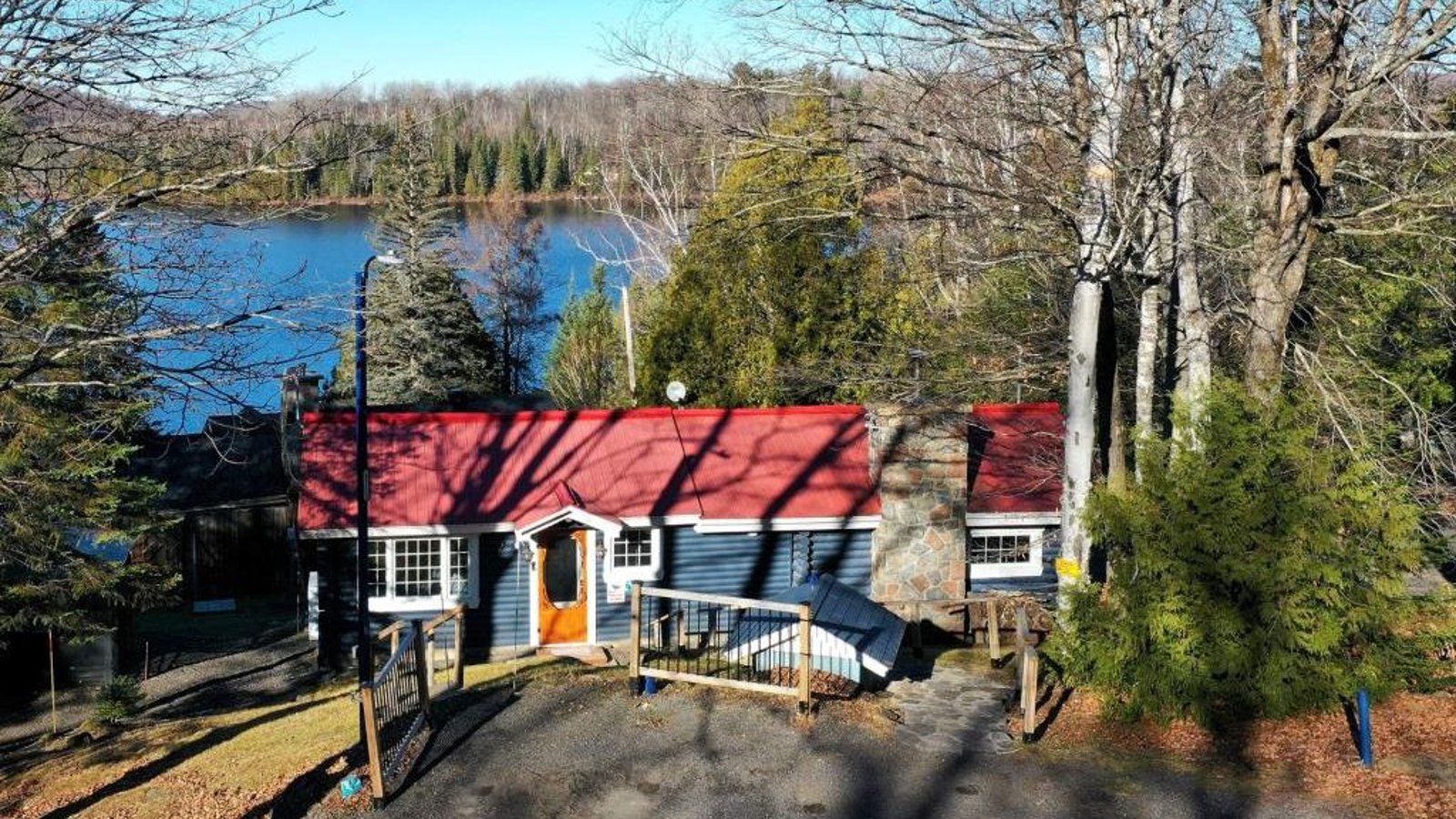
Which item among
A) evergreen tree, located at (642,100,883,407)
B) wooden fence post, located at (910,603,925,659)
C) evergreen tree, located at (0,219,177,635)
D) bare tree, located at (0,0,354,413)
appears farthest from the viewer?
evergreen tree, located at (642,100,883,407)

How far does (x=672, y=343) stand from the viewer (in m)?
25.8

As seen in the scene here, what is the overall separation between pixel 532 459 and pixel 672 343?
Answer: 6697 mm

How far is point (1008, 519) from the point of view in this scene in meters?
19.3

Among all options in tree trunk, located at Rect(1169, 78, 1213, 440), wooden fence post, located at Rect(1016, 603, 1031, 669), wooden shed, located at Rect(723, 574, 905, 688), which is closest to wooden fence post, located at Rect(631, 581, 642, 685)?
wooden shed, located at Rect(723, 574, 905, 688)

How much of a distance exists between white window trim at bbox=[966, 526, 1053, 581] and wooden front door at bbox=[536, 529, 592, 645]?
592cm

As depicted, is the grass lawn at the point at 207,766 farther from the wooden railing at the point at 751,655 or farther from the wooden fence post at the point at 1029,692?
the wooden fence post at the point at 1029,692

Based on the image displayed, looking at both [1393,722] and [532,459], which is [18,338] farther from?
[1393,722]

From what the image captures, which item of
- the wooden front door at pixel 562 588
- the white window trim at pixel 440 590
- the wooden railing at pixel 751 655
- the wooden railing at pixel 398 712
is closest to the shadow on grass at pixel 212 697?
the white window trim at pixel 440 590

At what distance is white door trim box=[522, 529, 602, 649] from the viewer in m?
18.9

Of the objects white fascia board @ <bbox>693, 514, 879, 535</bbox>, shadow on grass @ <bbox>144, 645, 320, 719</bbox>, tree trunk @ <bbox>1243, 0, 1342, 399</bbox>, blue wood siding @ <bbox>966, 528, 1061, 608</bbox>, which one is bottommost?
shadow on grass @ <bbox>144, 645, 320, 719</bbox>

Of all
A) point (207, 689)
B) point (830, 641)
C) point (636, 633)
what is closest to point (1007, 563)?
point (830, 641)

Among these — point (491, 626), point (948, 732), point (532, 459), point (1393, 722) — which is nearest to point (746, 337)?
point (532, 459)

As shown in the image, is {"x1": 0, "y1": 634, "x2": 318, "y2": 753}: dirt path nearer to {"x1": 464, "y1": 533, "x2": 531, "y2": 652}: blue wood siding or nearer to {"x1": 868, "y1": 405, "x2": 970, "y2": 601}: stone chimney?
{"x1": 464, "y1": 533, "x2": 531, "y2": 652}: blue wood siding

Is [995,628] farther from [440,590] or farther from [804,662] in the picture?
[440,590]
